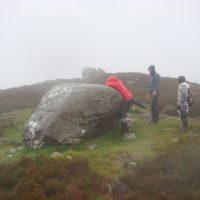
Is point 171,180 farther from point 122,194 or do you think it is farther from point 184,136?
point 184,136

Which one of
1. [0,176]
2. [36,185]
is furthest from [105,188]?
[0,176]

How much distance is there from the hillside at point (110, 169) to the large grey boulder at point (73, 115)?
43 cm

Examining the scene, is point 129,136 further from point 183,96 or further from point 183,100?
point 183,96

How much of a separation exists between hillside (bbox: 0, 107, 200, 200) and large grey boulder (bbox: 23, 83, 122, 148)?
1.41 feet

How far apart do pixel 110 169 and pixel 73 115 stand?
4829mm

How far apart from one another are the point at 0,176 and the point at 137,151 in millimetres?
5472

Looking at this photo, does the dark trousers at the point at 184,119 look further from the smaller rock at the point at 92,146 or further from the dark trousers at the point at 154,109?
the smaller rock at the point at 92,146

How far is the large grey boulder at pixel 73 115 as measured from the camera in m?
19.6

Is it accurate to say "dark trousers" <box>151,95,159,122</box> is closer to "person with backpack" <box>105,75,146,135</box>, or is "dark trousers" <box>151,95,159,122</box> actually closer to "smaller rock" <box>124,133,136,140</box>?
"person with backpack" <box>105,75,146,135</box>

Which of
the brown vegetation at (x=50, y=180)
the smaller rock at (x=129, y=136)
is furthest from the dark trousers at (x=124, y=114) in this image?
the brown vegetation at (x=50, y=180)

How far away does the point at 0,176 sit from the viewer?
15156 mm

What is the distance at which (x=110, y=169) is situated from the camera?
15.6 meters

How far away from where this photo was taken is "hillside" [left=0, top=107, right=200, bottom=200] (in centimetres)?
1377

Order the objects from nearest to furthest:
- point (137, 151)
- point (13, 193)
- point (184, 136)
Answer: point (13, 193)
point (137, 151)
point (184, 136)
